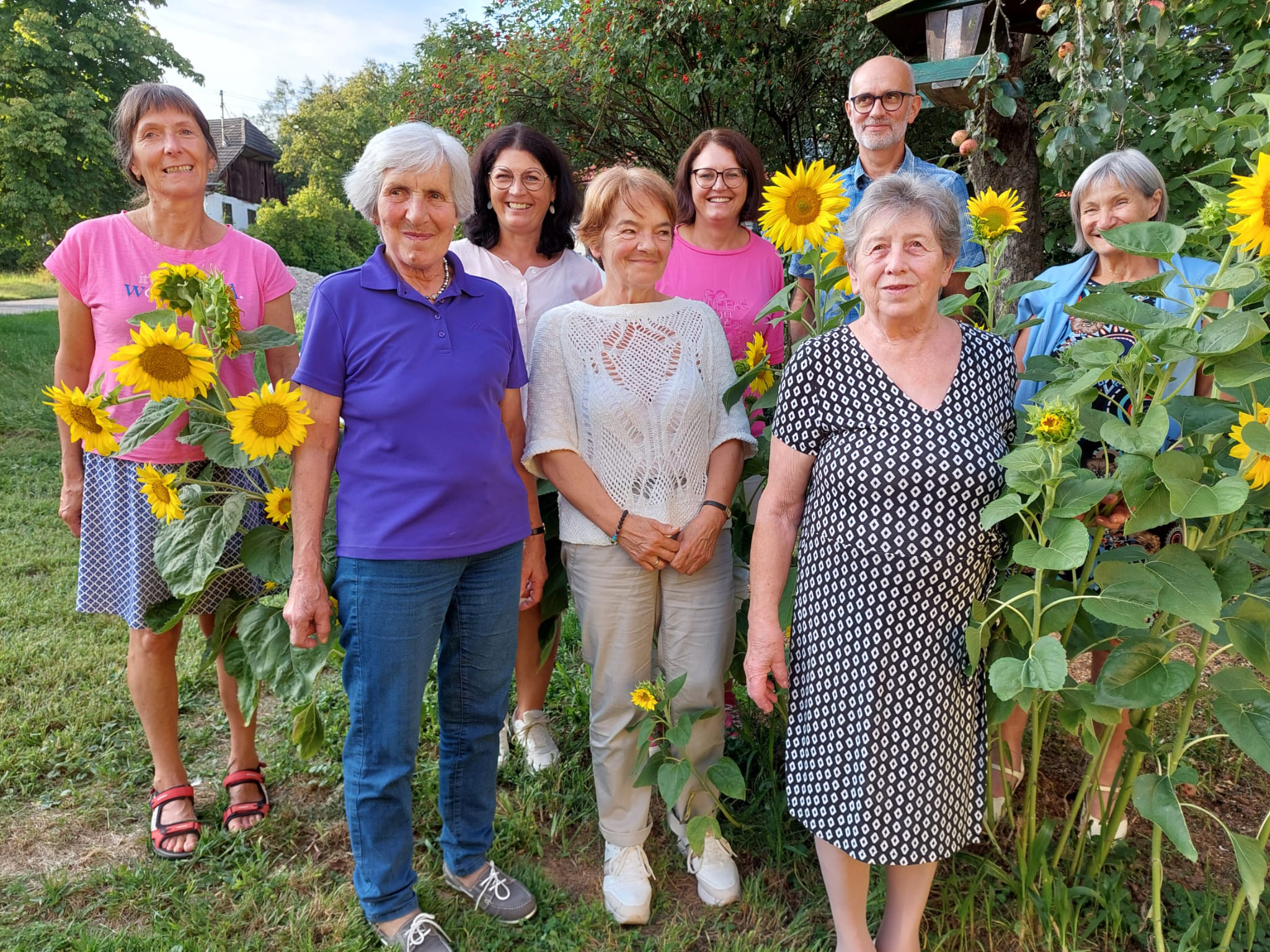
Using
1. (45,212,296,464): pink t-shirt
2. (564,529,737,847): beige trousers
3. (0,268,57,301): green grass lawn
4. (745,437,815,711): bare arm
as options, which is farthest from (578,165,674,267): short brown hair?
(0,268,57,301): green grass lawn

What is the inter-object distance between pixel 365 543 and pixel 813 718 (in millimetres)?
1056

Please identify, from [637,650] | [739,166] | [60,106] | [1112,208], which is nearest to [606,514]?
[637,650]

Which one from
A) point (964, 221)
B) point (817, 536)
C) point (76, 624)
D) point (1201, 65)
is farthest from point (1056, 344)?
point (76, 624)

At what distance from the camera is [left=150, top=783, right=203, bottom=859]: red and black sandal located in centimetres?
251

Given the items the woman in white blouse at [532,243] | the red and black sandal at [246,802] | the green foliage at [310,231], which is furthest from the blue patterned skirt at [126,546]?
the green foliage at [310,231]

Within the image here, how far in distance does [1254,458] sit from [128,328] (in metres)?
2.52

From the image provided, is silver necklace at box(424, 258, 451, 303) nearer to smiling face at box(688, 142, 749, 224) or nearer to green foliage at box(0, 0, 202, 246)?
smiling face at box(688, 142, 749, 224)

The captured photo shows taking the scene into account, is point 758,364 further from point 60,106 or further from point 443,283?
point 60,106

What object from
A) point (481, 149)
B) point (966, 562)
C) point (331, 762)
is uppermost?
point (481, 149)

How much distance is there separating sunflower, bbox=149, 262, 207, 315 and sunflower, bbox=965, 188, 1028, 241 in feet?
5.92

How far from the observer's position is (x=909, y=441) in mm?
1781

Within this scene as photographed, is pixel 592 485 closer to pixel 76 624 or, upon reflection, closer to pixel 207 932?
pixel 207 932

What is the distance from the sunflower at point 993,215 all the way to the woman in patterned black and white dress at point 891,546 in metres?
0.25

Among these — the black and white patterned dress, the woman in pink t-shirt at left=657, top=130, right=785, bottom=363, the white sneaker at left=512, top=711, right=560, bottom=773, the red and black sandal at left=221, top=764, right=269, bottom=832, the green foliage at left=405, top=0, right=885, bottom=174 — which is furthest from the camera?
the green foliage at left=405, top=0, right=885, bottom=174
